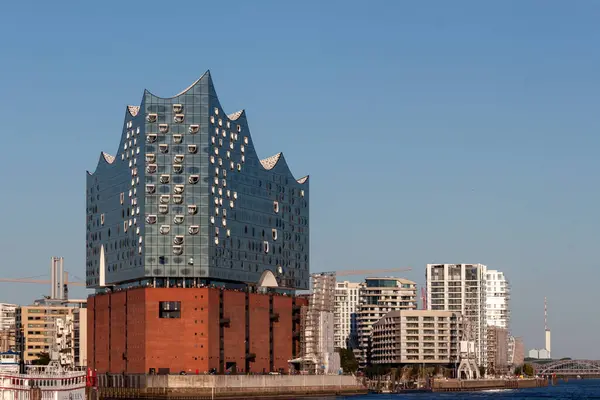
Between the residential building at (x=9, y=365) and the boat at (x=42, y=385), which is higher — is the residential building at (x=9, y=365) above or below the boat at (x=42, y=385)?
above

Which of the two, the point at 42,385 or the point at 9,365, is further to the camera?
the point at 9,365

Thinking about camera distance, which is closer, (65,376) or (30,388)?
(30,388)

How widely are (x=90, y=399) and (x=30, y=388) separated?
1615cm

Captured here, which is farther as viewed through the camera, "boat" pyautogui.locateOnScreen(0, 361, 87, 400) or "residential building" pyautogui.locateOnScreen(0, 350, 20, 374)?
"residential building" pyautogui.locateOnScreen(0, 350, 20, 374)

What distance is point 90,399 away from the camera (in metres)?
156

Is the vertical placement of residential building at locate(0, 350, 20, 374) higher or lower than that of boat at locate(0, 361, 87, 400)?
higher

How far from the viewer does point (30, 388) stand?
140375 mm

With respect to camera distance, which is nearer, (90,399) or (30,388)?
(30,388)

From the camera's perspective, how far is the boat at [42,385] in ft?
460

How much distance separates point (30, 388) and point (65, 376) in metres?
9.98

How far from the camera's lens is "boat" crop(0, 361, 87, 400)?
140 meters

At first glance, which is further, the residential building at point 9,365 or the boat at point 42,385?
the residential building at point 9,365

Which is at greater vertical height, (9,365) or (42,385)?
(9,365)

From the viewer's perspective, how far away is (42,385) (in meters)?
148
